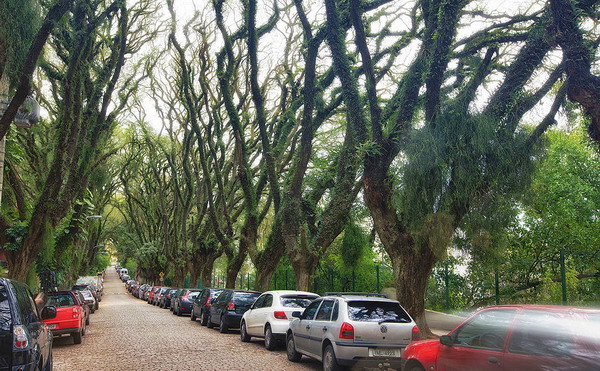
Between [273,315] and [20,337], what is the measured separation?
8100mm

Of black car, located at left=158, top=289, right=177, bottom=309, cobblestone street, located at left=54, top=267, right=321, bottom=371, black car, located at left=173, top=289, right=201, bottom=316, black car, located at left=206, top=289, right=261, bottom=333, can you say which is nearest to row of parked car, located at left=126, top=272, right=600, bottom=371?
black car, located at left=206, top=289, right=261, bottom=333

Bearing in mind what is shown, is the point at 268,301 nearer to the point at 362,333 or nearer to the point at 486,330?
the point at 362,333

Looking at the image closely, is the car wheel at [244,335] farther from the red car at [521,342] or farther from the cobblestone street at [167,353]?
the red car at [521,342]

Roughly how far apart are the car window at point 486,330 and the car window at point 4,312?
4.82 meters

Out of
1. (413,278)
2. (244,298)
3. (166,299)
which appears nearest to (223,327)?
(244,298)

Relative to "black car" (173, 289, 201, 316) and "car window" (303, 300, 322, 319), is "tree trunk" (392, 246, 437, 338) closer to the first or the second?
"car window" (303, 300, 322, 319)

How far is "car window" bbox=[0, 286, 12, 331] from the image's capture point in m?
5.62

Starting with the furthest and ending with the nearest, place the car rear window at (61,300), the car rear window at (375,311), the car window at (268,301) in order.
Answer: the car rear window at (61,300), the car window at (268,301), the car rear window at (375,311)

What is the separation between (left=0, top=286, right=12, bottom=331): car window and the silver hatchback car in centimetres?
503

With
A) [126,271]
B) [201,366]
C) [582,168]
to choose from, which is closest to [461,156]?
[201,366]

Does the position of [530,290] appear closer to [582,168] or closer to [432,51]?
[432,51]

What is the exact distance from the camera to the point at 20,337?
5676 mm

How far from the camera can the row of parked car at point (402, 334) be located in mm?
4883

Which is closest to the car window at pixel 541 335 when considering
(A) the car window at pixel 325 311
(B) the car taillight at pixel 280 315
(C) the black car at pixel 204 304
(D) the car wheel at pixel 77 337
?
(A) the car window at pixel 325 311
